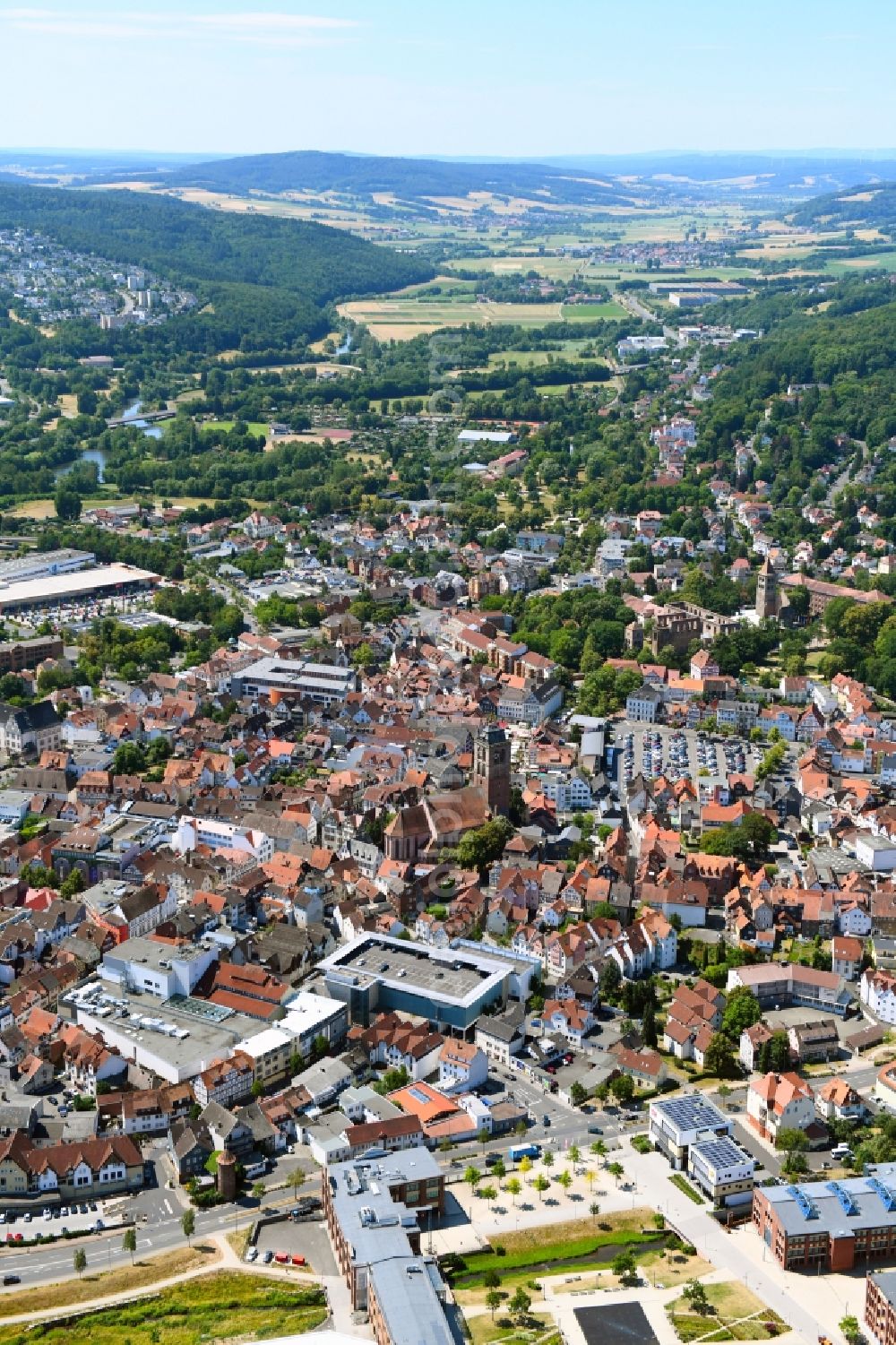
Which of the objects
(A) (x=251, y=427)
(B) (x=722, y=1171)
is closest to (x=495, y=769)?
(B) (x=722, y=1171)

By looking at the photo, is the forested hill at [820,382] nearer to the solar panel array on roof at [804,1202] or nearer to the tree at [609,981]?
the tree at [609,981]

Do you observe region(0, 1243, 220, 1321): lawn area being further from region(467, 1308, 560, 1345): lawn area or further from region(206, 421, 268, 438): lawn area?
region(206, 421, 268, 438): lawn area

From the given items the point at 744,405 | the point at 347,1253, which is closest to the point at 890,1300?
the point at 347,1253

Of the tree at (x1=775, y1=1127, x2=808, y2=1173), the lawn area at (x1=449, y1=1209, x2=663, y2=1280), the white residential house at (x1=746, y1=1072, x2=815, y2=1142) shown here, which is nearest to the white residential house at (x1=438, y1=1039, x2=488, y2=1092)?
the lawn area at (x1=449, y1=1209, x2=663, y2=1280)

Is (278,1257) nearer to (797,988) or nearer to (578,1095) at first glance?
(578,1095)

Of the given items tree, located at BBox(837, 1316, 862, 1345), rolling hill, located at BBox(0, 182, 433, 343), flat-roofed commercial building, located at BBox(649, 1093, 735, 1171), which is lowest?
tree, located at BBox(837, 1316, 862, 1345)
